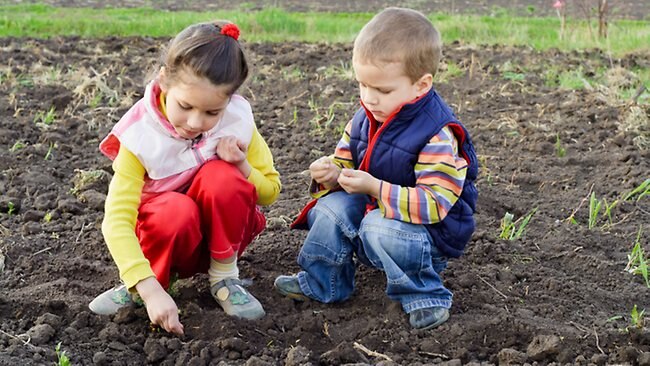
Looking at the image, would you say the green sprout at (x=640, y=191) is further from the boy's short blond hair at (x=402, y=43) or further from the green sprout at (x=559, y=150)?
the boy's short blond hair at (x=402, y=43)

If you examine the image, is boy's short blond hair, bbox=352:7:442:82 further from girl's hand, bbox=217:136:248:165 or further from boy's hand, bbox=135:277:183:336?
boy's hand, bbox=135:277:183:336

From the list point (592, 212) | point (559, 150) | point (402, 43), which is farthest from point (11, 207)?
point (559, 150)

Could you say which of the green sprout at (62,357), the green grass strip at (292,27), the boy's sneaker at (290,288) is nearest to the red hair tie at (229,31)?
the boy's sneaker at (290,288)

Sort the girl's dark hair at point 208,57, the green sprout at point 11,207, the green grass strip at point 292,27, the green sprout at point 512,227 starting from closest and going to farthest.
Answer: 1. the girl's dark hair at point 208,57
2. the green sprout at point 512,227
3. the green sprout at point 11,207
4. the green grass strip at point 292,27

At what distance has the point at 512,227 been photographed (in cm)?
447


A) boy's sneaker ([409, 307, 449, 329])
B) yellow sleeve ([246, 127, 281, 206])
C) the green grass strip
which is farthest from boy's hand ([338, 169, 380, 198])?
the green grass strip

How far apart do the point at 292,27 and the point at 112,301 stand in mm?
6551

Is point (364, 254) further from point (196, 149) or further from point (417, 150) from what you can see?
point (196, 149)

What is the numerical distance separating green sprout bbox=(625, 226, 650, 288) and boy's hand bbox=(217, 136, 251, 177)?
168 centimetres

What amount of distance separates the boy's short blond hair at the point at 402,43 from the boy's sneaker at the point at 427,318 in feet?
2.72

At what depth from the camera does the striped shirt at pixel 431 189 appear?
3359 millimetres

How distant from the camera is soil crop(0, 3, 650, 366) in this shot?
10.8 feet

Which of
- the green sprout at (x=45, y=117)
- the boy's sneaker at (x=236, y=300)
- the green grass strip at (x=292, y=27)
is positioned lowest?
the green grass strip at (x=292, y=27)

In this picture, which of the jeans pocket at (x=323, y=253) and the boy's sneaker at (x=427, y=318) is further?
the jeans pocket at (x=323, y=253)
